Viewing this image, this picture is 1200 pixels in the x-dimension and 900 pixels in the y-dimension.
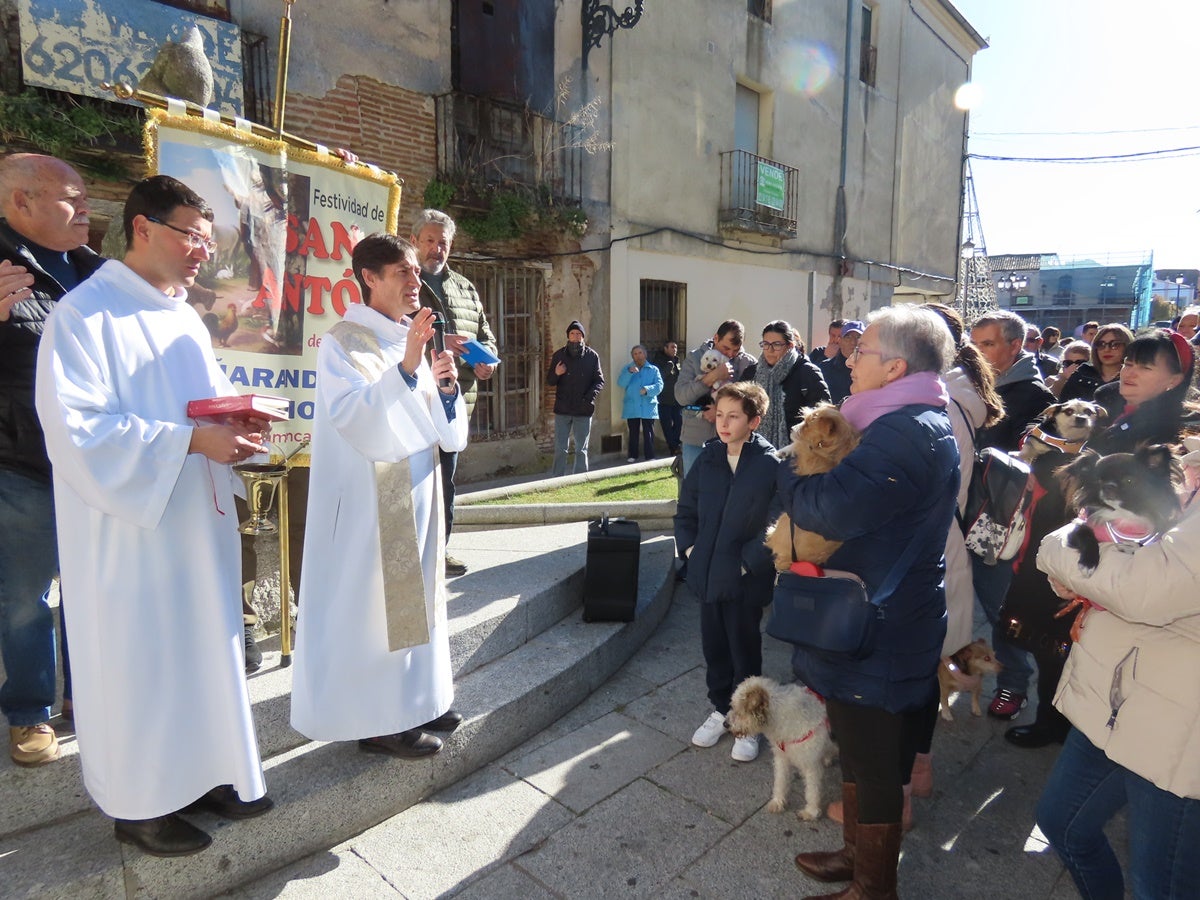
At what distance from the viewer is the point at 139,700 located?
2.15 meters

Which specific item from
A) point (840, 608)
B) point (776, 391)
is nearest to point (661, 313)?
point (776, 391)

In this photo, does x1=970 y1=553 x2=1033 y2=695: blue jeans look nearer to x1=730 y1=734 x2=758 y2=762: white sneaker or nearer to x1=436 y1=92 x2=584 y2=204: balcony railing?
x1=730 y1=734 x2=758 y2=762: white sneaker

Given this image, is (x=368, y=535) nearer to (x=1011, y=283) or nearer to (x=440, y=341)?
(x=440, y=341)

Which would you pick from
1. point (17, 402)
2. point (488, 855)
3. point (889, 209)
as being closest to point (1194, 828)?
point (488, 855)

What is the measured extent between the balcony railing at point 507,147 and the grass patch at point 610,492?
4.05 metres

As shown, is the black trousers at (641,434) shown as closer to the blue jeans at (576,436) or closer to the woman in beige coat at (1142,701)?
the blue jeans at (576,436)

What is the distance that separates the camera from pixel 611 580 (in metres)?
4.34

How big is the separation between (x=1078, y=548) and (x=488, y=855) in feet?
7.22

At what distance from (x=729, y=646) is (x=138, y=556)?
2472 mm

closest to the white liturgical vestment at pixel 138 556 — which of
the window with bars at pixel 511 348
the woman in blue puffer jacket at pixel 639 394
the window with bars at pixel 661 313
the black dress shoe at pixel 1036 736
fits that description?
the black dress shoe at pixel 1036 736

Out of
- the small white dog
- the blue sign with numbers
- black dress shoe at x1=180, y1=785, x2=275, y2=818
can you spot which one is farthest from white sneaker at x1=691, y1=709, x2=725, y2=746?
the blue sign with numbers

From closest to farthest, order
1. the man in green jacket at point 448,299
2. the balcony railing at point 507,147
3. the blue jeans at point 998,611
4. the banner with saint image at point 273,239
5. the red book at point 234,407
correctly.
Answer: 1. the red book at point 234,407
2. the banner with saint image at point 273,239
3. the blue jeans at point 998,611
4. the man in green jacket at point 448,299
5. the balcony railing at point 507,147

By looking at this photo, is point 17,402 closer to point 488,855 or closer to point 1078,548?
point 488,855

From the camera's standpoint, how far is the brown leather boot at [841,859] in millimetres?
2543
